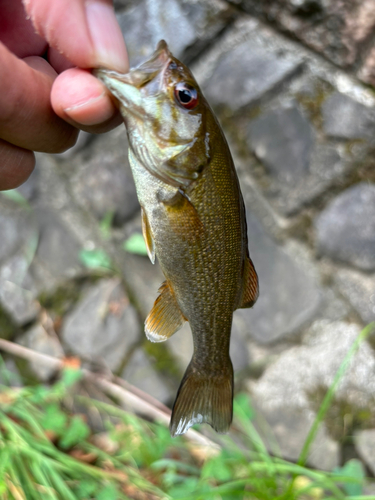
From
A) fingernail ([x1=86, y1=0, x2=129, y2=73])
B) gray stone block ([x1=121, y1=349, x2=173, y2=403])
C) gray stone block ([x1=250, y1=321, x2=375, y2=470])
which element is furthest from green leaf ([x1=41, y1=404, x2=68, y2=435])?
fingernail ([x1=86, y1=0, x2=129, y2=73])

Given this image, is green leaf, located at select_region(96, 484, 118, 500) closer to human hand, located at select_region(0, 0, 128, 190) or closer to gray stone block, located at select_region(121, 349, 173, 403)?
gray stone block, located at select_region(121, 349, 173, 403)

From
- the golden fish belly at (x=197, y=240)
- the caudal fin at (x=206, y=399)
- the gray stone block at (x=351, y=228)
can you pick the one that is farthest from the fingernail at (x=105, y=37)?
the gray stone block at (x=351, y=228)

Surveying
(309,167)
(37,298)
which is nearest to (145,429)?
(37,298)

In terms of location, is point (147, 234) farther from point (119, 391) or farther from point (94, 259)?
point (119, 391)

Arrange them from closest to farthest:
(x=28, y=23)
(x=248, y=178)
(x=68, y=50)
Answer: (x=68, y=50)
(x=28, y=23)
(x=248, y=178)

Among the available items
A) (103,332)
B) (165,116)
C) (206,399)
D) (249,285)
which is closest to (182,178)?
(165,116)

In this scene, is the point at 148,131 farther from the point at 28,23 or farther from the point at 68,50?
the point at 28,23
